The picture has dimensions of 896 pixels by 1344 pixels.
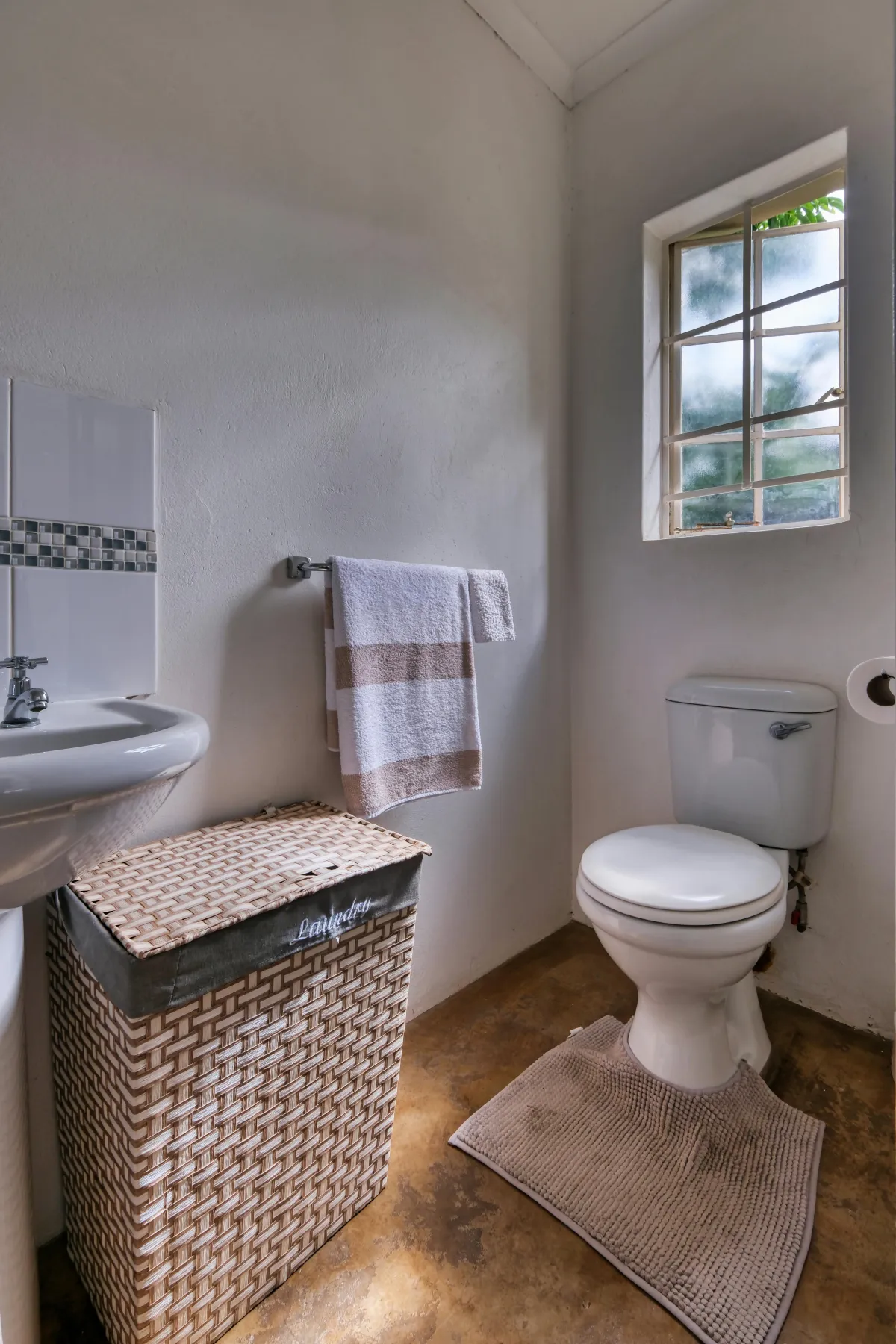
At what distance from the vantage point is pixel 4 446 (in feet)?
2.91

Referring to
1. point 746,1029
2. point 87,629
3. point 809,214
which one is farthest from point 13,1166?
point 809,214

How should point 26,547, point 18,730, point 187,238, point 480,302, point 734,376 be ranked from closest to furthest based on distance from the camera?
1. point 18,730
2. point 26,547
3. point 187,238
4. point 480,302
5. point 734,376

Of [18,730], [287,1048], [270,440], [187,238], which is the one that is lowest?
[287,1048]

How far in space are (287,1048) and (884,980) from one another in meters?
1.30

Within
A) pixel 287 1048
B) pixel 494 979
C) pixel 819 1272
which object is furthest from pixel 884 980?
pixel 287 1048

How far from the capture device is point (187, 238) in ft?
3.52

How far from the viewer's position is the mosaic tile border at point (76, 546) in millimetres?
898

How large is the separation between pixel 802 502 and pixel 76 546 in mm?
1594

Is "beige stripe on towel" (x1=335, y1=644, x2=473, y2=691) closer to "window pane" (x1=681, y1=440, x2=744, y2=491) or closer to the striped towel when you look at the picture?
the striped towel

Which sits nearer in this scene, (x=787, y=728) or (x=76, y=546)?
(x=76, y=546)

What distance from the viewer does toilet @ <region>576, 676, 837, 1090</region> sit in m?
1.11

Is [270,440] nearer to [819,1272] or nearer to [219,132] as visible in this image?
[219,132]

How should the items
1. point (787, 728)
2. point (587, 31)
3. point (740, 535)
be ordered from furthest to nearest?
point (587, 31) < point (740, 535) < point (787, 728)

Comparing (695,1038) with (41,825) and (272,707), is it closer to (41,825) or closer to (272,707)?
(272,707)
